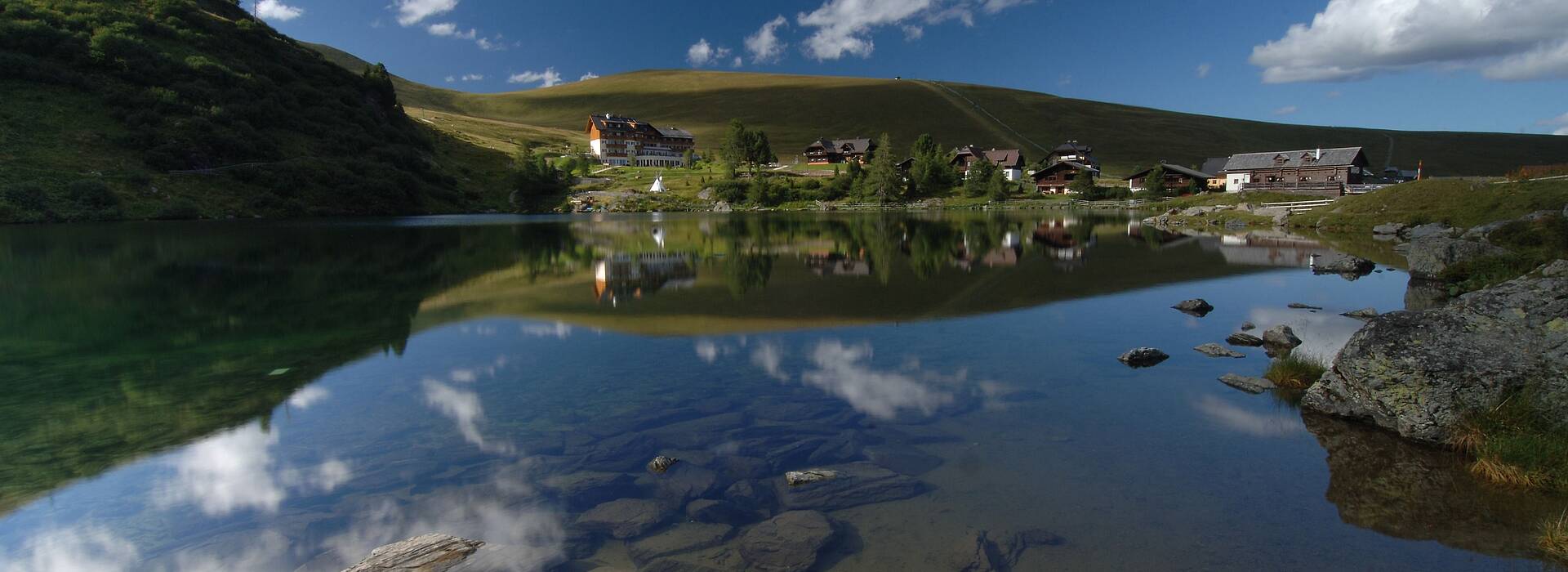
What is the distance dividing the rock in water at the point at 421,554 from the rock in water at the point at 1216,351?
16616 millimetres

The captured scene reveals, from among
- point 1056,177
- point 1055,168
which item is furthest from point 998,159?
point 1055,168

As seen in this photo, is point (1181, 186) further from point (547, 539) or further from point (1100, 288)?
point (547, 539)

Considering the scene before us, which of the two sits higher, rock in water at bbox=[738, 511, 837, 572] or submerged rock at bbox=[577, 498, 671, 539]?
submerged rock at bbox=[577, 498, 671, 539]

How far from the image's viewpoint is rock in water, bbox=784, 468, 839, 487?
962 centimetres

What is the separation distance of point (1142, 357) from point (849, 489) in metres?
10.3

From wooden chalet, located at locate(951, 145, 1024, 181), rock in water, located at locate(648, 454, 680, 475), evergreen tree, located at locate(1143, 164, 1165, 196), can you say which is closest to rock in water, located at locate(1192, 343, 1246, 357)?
rock in water, located at locate(648, 454, 680, 475)

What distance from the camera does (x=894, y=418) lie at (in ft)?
40.8

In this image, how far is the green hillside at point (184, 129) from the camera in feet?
255

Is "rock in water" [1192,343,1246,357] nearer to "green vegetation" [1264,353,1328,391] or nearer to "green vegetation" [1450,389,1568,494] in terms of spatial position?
"green vegetation" [1264,353,1328,391]

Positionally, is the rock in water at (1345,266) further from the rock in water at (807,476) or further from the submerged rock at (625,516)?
the submerged rock at (625,516)

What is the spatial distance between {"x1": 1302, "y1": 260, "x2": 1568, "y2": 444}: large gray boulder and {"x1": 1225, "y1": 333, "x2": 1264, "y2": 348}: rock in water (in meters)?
5.64

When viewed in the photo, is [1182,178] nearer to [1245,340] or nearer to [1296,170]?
[1296,170]

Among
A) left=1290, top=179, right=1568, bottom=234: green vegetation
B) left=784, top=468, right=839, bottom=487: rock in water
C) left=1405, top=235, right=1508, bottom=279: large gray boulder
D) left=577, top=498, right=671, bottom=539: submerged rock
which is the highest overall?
left=1290, top=179, right=1568, bottom=234: green vegetation

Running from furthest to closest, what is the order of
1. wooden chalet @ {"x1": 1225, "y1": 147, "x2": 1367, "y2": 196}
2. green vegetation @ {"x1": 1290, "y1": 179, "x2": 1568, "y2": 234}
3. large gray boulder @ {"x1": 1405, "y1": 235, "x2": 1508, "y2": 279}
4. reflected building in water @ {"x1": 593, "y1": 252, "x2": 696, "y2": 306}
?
1. wooden chalet @ {"x1": 1225, "y1": 147, "x2": 1367, "y2": 196}
2. green vegetation @ {"x1": 1290, "y1": 179, "x2": 1568, "y2": 234}
3. reflected building in water @ {"x1": 593, "y1": 252, "x2": 696, "y2": 306}
4. large gray boulder @ {"x1": 1405, "y1": 235, "x2": 1508, "y2": 279}
